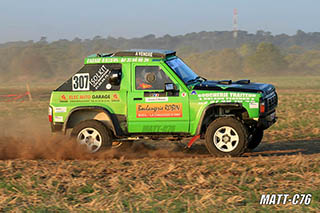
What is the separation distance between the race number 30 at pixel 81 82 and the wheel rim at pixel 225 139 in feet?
8.50

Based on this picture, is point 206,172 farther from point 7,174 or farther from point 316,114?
point 316,114

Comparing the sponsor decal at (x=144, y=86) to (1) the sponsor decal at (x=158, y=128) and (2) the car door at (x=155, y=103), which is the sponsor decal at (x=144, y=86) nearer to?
(2) the car door at (x=155, y=103)

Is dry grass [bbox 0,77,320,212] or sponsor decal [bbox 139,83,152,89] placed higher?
sponsor decal [bbox 139,83,152,89]

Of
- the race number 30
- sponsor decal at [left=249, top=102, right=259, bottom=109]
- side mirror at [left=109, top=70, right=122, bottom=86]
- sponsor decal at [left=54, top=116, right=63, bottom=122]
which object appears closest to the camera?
sponsor decal at [left=249, top=102, right=259, bottom=109]

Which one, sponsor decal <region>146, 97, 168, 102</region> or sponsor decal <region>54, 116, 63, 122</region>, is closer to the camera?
sponsor decal <region>146, 97, 168, 102</region>

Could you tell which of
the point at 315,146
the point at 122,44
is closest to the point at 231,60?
the point at 122,44

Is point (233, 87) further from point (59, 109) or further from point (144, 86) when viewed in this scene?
point (59, 109)

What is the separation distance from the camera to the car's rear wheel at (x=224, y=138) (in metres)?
8.71

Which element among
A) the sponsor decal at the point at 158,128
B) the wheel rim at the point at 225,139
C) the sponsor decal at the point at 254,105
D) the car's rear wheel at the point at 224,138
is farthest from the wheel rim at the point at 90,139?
the sponsor decal at the point at 254,105

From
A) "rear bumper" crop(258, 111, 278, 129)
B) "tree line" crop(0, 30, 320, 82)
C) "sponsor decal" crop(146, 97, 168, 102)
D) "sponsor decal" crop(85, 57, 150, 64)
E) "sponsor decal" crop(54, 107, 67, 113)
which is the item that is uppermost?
"tree line" crop(0, 30, 320, 82)

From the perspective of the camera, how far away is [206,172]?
732 centimetres

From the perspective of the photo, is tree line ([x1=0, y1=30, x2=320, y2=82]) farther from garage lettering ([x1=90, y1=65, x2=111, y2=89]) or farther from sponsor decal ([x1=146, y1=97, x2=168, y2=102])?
sponsor decal ([x1=146, y1=97, x2=168, y2=102])

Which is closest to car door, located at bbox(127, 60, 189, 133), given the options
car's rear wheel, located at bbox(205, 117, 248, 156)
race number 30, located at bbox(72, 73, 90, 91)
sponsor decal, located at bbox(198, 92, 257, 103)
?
sponsor decal, located at bbox(198, 92, 257, 103)

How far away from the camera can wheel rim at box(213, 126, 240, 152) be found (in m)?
8.78
